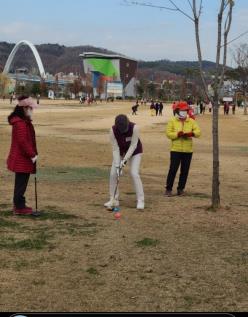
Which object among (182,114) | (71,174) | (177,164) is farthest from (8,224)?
(71,174)

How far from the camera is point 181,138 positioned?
995cm

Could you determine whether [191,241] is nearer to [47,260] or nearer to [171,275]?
[171,275]

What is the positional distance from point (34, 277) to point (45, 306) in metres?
0.78

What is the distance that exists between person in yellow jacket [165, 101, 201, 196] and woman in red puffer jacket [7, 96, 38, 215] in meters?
2.85

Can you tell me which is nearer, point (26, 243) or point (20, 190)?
point (26, 243)

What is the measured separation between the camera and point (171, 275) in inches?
211

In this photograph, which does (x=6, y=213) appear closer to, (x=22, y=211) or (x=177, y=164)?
(x=22, y=211)

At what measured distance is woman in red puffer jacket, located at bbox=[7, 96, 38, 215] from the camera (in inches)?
309

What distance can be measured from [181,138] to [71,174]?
3.67m

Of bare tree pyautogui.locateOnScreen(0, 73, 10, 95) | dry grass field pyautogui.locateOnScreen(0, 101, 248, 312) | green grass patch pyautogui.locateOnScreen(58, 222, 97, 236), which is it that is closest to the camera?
dry grass field pyautogui.locateOnScreen(0, 101, 248, 312)

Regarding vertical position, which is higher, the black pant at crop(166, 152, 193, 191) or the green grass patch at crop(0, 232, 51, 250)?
the black pant at crop(166, 152, 193, 191)

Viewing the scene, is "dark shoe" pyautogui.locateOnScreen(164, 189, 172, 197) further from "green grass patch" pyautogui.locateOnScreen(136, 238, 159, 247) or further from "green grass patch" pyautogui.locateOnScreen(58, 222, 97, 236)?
"green grass patch" pyautogui.locateOnScreen(136, 238, 159, 247)

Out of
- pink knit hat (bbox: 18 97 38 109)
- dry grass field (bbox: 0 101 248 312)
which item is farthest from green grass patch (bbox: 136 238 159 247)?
pink knit hat (bbox: 18 97 38 109)

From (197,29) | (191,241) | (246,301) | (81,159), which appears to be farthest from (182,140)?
(81,159)
